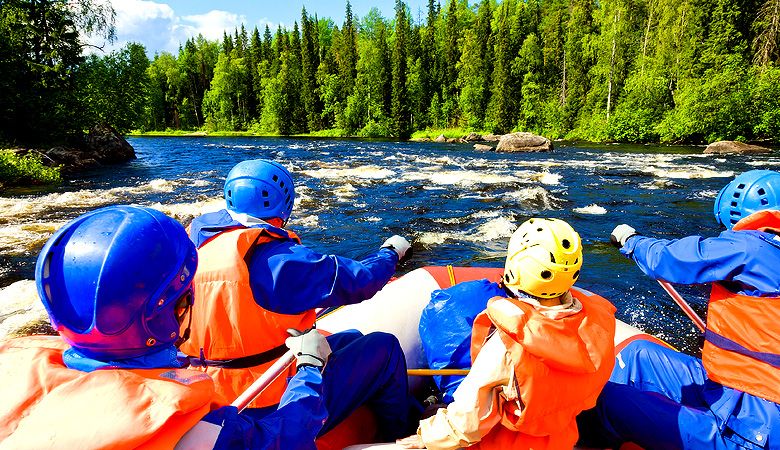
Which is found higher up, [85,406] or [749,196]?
[749,196]

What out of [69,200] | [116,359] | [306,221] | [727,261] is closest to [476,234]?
[306,221]

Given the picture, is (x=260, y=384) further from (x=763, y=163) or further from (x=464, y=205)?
(x=763, y=163)

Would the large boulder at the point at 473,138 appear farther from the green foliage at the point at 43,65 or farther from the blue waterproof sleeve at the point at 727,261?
the blue waterproof sleeve at the point at 727,261

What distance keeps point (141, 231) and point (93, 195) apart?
13.7m

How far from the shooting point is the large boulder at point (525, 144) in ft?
84.1

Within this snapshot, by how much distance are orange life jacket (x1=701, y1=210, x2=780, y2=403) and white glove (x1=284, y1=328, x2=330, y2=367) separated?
7.16ft

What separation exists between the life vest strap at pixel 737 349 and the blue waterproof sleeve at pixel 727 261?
289 millimetres


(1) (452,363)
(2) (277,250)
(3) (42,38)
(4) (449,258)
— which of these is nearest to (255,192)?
(2) (277,250)

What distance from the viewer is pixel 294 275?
2.19 metres

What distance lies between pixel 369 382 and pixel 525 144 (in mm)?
25596

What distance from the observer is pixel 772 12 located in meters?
27.3

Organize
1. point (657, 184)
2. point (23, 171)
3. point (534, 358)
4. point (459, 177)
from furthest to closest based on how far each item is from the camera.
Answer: point (459, 177)
point (23, 171)
point (657, 184)
point (534, 358)

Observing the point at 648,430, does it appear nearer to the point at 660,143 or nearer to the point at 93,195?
the point at 93,195

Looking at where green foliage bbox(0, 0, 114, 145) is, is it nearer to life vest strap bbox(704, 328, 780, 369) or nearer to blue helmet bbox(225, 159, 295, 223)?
blue helmet bbox(225, 159, 295, 223)
